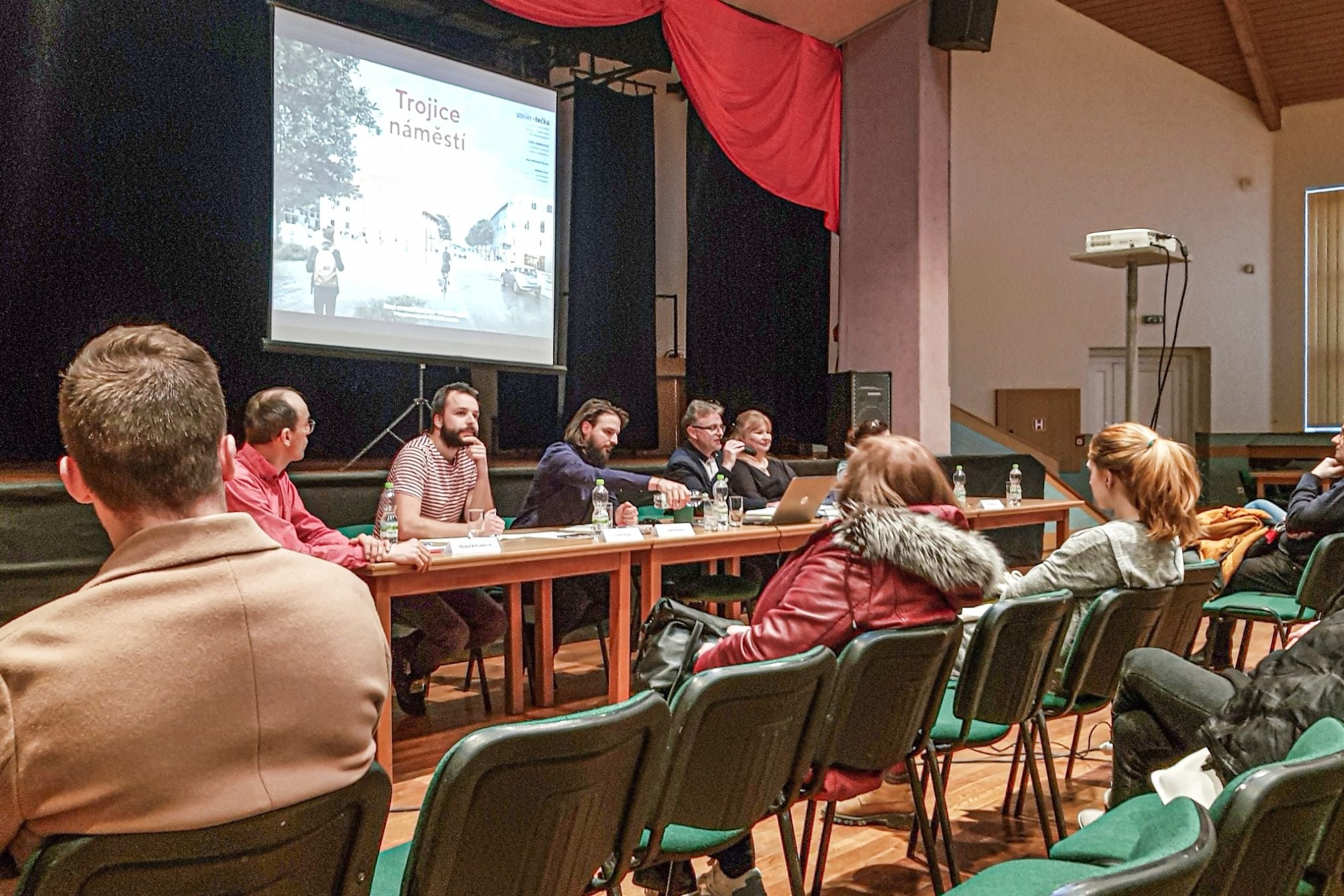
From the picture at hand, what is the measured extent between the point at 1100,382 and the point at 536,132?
25.0ft

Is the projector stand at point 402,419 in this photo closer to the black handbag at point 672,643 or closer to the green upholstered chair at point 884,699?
the black handbag at point 672,643

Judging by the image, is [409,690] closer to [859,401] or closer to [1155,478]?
[1155,478]

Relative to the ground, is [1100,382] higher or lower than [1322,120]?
lower

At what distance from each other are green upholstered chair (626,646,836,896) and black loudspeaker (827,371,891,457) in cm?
551

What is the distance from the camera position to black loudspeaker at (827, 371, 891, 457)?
7.26 metres

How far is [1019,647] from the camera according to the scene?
2348mm

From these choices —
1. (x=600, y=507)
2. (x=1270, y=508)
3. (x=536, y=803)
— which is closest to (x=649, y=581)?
(x=600, y=507)

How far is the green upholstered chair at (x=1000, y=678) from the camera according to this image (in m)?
2.28

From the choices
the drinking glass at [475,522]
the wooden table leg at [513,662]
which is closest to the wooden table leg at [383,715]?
the drinking glass at [475,522]

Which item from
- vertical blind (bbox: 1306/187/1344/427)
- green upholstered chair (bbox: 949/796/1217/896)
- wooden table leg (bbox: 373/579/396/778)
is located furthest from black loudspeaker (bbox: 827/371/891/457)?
vertical blind (bbox: 1306/187/1344/427)

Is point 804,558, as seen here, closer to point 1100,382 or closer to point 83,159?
point 83,159

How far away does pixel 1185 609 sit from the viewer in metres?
2.82

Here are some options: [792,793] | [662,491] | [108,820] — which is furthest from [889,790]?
[108,820]

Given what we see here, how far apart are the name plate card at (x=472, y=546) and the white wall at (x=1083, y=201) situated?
757cm
